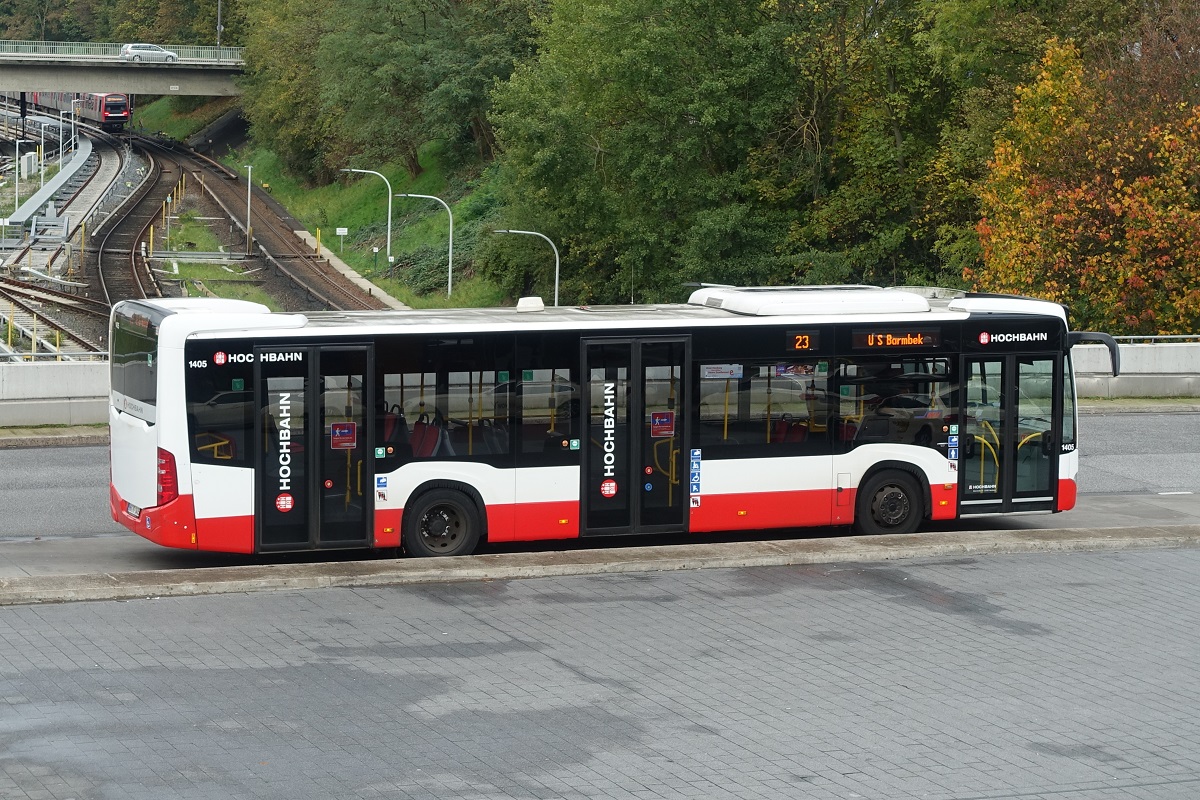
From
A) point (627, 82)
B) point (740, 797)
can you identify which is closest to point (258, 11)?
point (627, 82)

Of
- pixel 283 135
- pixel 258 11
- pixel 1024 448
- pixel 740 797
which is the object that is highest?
pixel 258 11

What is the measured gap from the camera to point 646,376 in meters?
15.5

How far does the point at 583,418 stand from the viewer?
15.4m

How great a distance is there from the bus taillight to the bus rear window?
39 centimetres

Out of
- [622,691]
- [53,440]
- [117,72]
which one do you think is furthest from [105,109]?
[622,691]

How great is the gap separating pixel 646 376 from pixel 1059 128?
29.6m

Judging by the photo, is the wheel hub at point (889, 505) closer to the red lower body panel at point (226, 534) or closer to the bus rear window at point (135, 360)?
the red lower body panel at point (226, 534)

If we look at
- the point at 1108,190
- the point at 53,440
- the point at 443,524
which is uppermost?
the point at 1108,190

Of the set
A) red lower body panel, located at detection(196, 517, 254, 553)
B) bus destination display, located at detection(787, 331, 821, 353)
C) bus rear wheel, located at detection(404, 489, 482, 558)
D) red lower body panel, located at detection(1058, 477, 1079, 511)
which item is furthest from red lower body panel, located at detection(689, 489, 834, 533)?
red lower body panel, located at detection(196, 517, 254, 553)

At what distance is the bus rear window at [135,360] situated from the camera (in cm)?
1434

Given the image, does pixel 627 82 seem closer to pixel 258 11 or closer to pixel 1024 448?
pixel 1024 448

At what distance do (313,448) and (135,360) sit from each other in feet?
6.73

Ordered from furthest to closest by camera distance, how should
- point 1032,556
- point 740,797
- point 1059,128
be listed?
1. point 1059,128
2. point 1032,556
3. point 740,797

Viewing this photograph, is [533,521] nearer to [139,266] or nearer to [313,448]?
[313,448]
